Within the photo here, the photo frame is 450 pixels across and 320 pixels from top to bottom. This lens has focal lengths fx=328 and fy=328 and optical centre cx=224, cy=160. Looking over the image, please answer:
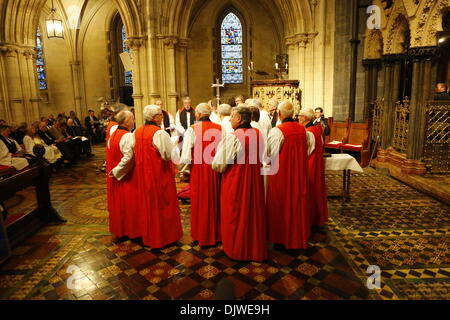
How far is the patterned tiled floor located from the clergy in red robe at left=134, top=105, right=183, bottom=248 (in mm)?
274

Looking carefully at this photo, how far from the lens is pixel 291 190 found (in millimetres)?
3822

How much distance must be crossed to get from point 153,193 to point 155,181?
5.7 inches

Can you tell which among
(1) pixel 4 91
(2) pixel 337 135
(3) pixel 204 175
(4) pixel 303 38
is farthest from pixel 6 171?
(4) pixel 303 38

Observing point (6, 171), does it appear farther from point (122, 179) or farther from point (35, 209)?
point (122, 179)

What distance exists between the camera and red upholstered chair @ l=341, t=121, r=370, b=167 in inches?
332

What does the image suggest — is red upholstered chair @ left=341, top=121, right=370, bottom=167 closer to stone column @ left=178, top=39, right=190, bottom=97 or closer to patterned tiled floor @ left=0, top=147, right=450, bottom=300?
patterned tiled floor @ left=0, top=147, right=450, bottom=300

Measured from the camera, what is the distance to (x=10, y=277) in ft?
11.7

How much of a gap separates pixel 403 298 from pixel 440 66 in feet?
35.9

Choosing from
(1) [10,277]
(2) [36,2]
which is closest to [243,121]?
(1) [10,277]

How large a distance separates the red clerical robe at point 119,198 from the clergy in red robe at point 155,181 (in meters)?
0.12

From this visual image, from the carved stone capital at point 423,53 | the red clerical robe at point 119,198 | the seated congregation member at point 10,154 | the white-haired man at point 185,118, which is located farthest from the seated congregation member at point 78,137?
the carved stone capital at point 423,53

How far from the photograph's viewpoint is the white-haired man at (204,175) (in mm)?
3904
